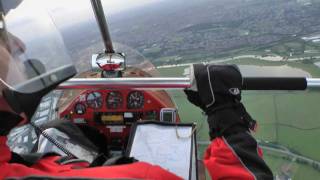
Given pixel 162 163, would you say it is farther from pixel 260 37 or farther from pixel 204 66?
pixel 260 37

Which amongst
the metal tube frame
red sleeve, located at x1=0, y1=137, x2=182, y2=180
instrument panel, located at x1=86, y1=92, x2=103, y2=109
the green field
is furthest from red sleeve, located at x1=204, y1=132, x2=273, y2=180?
the green field

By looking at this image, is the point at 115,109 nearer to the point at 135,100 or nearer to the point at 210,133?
the point at 135,100

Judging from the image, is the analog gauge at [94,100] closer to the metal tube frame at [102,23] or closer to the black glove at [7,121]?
the metal tube frame at [102,23]

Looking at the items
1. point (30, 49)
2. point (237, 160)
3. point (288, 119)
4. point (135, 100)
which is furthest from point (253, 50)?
point (30, 49)

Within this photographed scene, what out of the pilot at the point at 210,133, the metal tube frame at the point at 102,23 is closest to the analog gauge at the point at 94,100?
the metal tube frame at the point at 102,23

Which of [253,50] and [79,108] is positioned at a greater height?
[79,108]

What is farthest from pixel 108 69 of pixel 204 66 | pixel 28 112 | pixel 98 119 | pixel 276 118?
pixel 276 118
